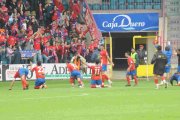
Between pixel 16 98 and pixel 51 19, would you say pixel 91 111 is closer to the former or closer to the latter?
pixel 16 98

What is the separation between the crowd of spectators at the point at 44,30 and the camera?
125 feet

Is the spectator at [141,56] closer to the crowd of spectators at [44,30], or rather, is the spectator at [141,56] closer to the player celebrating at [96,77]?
the crowd of spectators at [44,30]

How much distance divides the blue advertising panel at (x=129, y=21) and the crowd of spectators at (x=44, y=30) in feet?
4.34

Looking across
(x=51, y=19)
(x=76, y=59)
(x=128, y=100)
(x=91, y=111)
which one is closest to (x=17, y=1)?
(x=51, y=19)

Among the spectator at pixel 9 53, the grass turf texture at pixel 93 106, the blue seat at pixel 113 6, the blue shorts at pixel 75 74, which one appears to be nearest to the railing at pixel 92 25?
the blue seat at pixel 113 6

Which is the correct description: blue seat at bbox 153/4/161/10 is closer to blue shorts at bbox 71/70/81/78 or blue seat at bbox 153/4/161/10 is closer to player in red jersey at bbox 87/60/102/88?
blue shorts at bbox 71/70/81/78

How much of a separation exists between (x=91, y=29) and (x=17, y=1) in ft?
17.2

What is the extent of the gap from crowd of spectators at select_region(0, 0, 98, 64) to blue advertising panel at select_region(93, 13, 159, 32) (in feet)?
4.34

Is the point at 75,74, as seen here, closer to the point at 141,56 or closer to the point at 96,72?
the point at 96,72

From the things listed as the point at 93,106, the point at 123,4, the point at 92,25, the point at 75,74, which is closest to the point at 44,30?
the point at 92,25

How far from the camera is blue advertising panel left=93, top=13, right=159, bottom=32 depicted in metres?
43.5

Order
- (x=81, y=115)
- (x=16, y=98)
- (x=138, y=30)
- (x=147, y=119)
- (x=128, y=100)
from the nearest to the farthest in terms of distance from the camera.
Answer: (x=147, y=119), (x=81, y=115), (x=128, y=100), (x=16, y=98), (x=138, y=30)

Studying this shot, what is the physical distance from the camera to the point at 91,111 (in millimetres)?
18000

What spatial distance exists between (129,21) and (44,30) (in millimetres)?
6393
